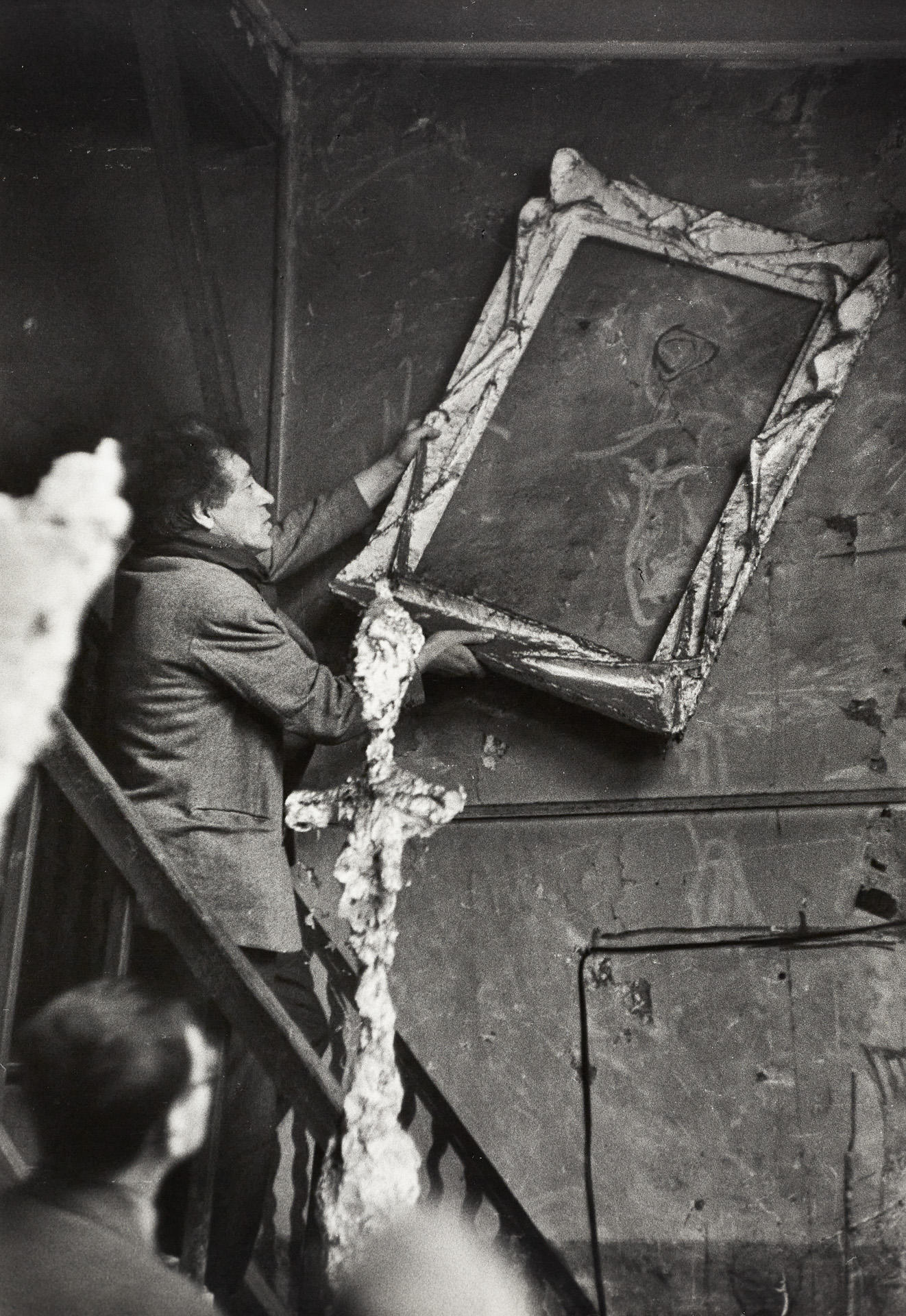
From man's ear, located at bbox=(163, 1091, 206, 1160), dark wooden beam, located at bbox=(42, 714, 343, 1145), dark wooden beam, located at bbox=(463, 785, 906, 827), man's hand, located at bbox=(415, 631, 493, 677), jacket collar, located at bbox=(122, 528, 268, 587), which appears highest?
jacket collar, located at bbox=(122, 528, 268, 587)

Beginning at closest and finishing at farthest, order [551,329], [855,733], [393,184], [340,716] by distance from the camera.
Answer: [340,716], [855,733], [551,329], [393,184]

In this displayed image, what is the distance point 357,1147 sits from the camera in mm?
1825

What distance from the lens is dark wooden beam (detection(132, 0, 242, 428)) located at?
2.56 metres

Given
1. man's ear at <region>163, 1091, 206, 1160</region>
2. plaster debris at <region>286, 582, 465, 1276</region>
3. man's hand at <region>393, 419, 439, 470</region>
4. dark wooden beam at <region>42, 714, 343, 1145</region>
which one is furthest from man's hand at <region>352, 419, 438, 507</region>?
man's ear at <region>163, 1091, 206, 1160</region>

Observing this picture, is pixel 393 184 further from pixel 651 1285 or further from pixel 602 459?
pixel 651 1285

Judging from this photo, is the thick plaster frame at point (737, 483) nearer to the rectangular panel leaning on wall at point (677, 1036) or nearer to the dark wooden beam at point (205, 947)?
the rectangular panel leaning on wall at point (677, 1036)

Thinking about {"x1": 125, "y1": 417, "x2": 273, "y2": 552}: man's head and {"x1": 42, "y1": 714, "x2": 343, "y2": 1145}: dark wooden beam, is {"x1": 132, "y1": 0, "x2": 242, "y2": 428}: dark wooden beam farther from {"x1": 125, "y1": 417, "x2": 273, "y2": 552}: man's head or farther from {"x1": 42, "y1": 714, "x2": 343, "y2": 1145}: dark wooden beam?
{"x1": 42, "y1": 714, "x2": 343, "y2": 1145}: dark wooden beam

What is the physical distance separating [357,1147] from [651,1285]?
795 millimetres

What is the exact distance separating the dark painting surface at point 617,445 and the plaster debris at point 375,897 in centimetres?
28

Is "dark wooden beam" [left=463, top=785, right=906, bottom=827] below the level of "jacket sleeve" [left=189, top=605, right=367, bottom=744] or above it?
below

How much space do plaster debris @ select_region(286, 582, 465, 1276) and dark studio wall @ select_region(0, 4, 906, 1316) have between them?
316 millimetres

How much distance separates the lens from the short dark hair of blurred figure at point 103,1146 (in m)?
1.56

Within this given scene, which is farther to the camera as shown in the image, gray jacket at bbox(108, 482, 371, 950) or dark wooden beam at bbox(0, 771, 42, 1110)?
gray jacket at bbox(108, 482, 371, 950)

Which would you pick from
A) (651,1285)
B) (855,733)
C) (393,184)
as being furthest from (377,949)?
(393,184)
